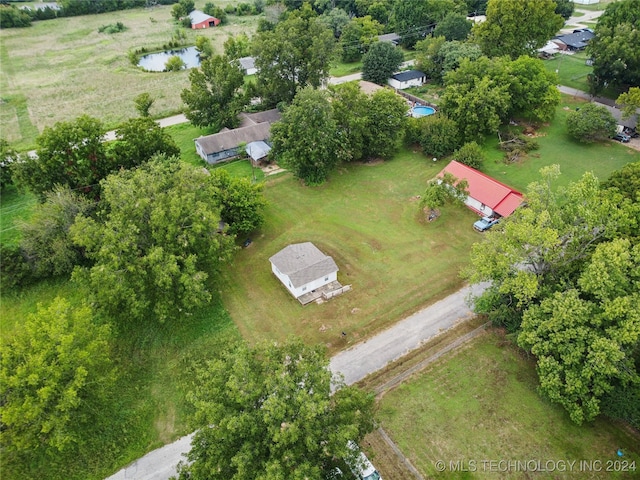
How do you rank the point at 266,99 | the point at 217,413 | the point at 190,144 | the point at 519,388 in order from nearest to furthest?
the point at 217,413 → the point at 519,388 → the point at 190,144 → the point at 266,99

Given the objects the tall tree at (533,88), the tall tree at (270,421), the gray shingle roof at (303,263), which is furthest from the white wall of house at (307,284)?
the tall tree at (533,88)

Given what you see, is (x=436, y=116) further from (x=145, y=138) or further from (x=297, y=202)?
(x=145, y=138)

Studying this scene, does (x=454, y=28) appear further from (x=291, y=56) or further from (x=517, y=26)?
(x=291, y=56)

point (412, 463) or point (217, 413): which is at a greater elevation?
point (217, 413)

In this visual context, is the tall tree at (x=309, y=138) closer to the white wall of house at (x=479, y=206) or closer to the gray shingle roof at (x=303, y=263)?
the gray shingle roof at (x=303, y=263)

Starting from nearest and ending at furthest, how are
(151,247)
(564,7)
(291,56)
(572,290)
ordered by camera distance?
(572,290) → (151,247) → (291,56) → (564,7)

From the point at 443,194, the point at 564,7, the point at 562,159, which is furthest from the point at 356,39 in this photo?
the point at 443,194

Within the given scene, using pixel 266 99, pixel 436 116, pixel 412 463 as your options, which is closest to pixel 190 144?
pixel 266 99
